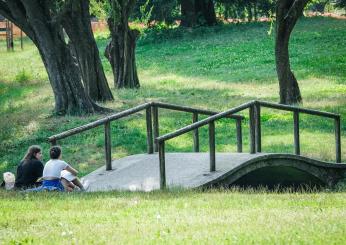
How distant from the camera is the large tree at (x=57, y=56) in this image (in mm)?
26734

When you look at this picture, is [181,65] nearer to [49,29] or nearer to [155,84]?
[155,84]

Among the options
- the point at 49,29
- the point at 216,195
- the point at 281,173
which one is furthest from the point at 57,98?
the point at 216,195

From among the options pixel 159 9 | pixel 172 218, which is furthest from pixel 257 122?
pixel 159 9

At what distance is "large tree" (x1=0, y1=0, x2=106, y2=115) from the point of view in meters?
26.7

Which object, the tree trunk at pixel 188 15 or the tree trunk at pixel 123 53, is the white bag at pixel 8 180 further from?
the tree trunk at pixel 188 15

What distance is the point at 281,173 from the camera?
56.6ft

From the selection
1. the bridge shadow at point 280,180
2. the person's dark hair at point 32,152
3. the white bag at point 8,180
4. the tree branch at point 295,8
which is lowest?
the bridge shadow at point 280,180

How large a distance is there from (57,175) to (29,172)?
30.3 inches

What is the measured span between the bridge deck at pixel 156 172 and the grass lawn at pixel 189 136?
1442 mm

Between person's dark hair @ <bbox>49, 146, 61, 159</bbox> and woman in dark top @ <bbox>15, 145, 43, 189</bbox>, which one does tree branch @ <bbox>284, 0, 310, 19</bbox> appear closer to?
woman in dark top @ <bbox>15, 145, 43, 189</bbox>

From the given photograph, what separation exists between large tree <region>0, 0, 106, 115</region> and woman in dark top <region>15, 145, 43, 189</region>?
36.1 ft

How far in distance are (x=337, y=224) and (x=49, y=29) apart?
17858 mm

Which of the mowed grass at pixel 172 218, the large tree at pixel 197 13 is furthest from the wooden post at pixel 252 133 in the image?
the large tree at pixel 197 13

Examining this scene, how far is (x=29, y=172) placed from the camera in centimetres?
1594
